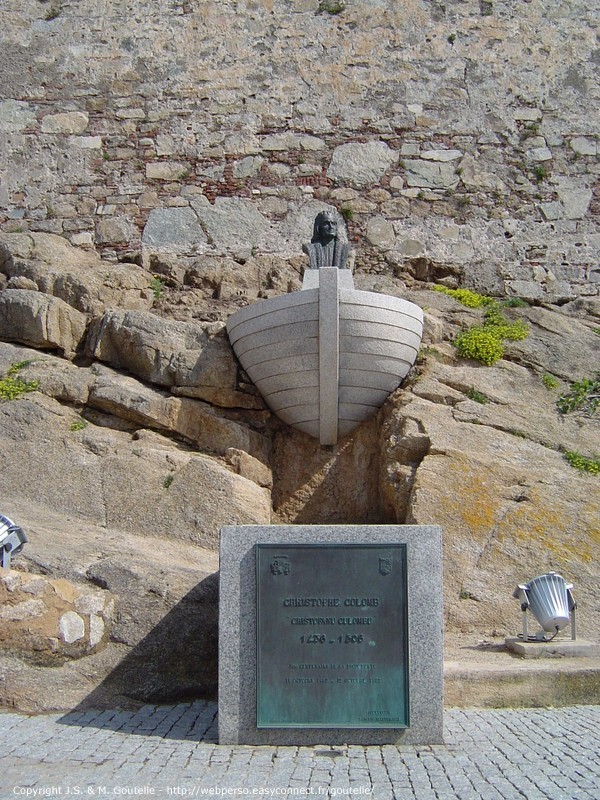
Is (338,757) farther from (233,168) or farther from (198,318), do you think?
(233,168)

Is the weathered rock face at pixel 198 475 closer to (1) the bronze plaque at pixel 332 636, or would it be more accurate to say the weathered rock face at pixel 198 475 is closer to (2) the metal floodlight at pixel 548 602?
(2) the metal floodlight at pixel 548 602

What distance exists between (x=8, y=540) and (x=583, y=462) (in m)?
4.35

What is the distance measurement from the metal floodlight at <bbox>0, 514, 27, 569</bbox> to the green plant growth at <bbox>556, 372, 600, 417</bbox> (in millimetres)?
4584

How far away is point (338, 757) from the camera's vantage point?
12.4 ft

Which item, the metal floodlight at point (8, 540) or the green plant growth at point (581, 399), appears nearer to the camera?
the metal floodlight at point (8, 540)

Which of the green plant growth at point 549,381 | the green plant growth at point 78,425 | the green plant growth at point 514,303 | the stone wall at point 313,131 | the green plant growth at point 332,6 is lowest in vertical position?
the green plant growth at point 78,425

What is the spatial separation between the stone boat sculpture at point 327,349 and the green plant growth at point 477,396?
0.57 meters

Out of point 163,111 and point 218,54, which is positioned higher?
point 218,54

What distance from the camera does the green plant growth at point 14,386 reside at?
6723mm

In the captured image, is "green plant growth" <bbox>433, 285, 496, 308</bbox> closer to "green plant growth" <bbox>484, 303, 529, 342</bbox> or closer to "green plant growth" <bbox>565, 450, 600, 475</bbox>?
"green plant growth" <bbox>484, 303, 529, 342</bbox>

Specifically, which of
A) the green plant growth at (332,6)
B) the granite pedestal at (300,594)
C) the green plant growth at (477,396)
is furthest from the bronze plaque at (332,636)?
the green plant growth at (332,6)

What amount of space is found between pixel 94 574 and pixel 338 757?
190cm

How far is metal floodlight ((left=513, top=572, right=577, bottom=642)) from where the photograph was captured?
16.9 ft

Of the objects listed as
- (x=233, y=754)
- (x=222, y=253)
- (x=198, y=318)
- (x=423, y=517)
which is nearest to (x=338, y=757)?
(x=233, y=754)
